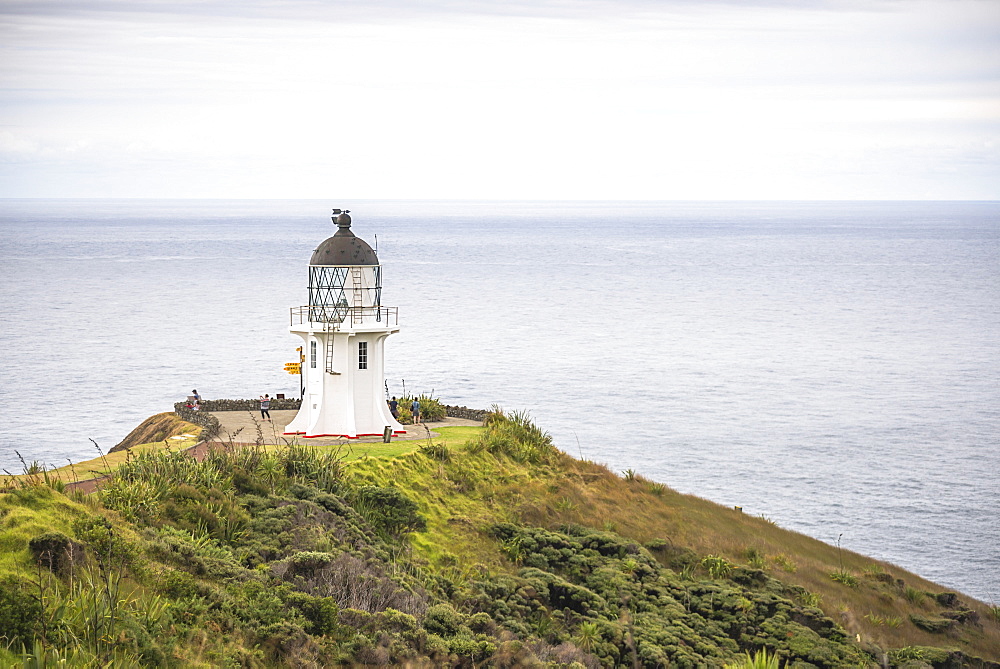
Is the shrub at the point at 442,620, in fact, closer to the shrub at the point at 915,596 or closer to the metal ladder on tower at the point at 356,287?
the metal ladder on tower at the point at 356,287

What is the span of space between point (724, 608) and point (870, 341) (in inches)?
2853

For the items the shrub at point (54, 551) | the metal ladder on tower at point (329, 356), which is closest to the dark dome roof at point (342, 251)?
the metal ladder on tower at point (329, 356)

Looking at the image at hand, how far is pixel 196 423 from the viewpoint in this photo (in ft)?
119

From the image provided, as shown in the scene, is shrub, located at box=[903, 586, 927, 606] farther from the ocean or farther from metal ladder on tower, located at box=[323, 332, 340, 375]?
metal ladder on tower, located at box=[323, 332, 340, 375]

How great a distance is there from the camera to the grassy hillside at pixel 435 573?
56.3 ft

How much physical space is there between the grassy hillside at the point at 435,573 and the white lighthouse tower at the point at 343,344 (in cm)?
247

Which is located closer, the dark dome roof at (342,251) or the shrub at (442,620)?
the shrub at (442,620)

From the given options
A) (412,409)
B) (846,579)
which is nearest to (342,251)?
(412,409)

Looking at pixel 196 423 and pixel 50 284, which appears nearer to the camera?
pixel 196 423

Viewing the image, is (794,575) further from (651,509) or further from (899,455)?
(899,455)

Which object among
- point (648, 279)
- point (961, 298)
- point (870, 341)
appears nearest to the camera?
point (870, 341)

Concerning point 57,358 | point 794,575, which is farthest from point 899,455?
point 57,358

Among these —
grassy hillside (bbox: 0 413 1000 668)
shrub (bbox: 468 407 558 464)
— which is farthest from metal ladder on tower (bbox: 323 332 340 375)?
shrub (bbox: 468 407 558 464)

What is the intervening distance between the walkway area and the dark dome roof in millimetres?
5099
